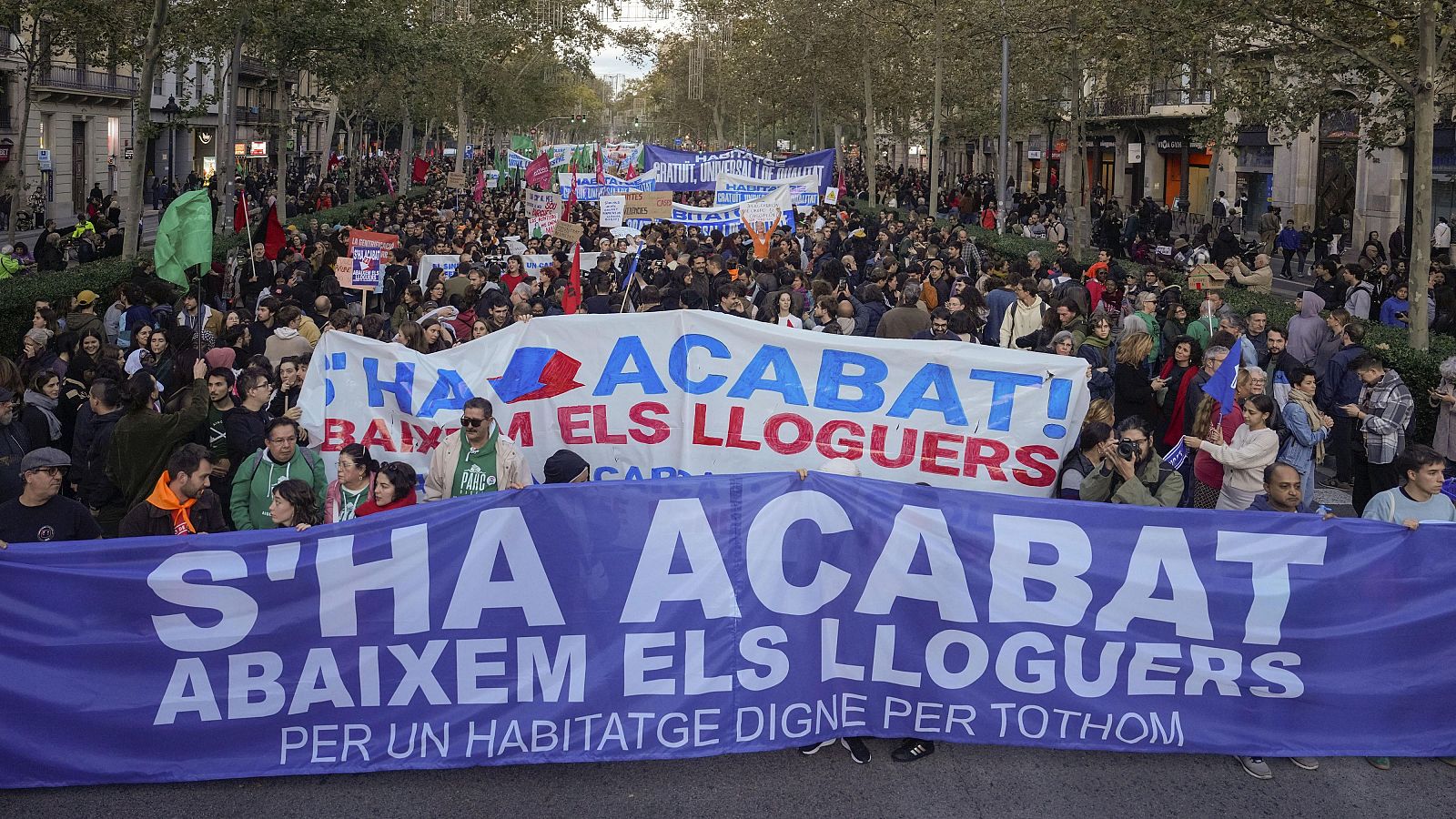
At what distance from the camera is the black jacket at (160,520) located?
6535 millimetres

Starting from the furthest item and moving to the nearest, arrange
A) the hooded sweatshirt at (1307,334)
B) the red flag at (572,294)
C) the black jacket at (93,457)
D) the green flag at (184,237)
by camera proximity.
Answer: the red flag at (572,294)
the hooded sweatshirt at (1307,334)
the green flag at (184,237)
the black jacket at (93,457)

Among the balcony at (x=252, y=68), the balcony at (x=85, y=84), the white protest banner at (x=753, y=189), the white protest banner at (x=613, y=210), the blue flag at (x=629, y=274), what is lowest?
the blue flag at (x=629, y=274)

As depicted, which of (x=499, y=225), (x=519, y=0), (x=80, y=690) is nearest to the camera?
(x=80, y=690)

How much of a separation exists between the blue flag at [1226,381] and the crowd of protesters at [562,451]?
0.25ft

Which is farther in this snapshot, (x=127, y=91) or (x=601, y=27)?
(x=601, y=27)

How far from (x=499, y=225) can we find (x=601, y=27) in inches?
1442

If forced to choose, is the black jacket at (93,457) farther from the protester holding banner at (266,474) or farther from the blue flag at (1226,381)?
the blue flag at (1226,381)

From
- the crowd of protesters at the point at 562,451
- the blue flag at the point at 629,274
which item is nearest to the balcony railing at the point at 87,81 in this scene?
the crowd of protesters at the point at 562,451

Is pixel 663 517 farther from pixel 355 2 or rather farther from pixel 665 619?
pixel 355 2

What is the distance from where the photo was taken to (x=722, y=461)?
26.2ft

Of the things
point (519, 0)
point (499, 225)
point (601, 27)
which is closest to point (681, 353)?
point (499, 225)

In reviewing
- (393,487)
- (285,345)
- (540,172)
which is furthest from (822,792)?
(540,172)

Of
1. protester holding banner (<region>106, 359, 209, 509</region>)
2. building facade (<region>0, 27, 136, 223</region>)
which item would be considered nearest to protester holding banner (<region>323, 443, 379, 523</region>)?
protester holding banner (<region>106, 359, 209, 509</region>)

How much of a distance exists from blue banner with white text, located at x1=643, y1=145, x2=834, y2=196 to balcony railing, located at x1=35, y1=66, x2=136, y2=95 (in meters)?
23.3
